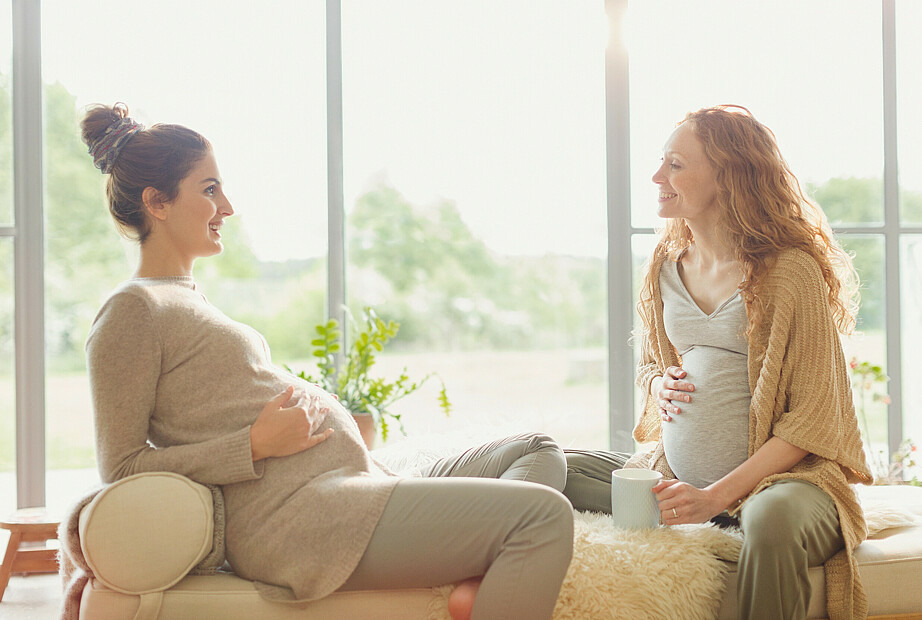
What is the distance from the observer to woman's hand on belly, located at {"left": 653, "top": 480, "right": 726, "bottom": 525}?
1.79 m

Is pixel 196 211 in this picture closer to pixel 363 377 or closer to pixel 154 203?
pixel 154 203

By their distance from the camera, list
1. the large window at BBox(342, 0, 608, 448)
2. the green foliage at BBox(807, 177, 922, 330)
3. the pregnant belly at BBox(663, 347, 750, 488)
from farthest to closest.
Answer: the green foliage at BBox(807, 177, 922, 330), the large window at BBox(342, 0, 608, 448), the pregnant belly at BBox(663, 347, 750, 488)

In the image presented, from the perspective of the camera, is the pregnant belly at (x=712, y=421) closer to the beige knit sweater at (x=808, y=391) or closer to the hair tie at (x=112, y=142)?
the beige knit sweater at (x=808, y=391)

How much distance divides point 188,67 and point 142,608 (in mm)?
2508

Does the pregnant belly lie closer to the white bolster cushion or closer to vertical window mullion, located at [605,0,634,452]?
the white bolster cushion

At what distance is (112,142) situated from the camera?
175 centimetres

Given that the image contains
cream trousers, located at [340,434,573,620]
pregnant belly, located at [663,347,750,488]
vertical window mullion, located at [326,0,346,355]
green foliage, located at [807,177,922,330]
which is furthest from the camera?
green foliage, located at [807,177,922,330]

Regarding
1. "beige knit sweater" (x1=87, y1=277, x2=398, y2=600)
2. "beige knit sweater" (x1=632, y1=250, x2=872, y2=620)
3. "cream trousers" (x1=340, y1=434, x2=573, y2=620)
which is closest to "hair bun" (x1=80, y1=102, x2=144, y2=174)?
"beige knit sweater" (x1=87, y1=277, x2=398, y2=600)

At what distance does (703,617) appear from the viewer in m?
1.67

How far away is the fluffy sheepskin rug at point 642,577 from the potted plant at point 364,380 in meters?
1.46

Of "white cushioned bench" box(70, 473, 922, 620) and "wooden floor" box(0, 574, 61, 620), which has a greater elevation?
"white cushioned bench" box(70, 473, 922, 620)

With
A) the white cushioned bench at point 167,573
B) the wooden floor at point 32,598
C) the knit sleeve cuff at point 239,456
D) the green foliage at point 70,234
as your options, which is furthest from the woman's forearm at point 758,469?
the green foliage at point 70,234

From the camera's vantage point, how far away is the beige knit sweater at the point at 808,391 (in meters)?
1.80

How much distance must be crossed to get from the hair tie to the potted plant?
1437 millimetres
